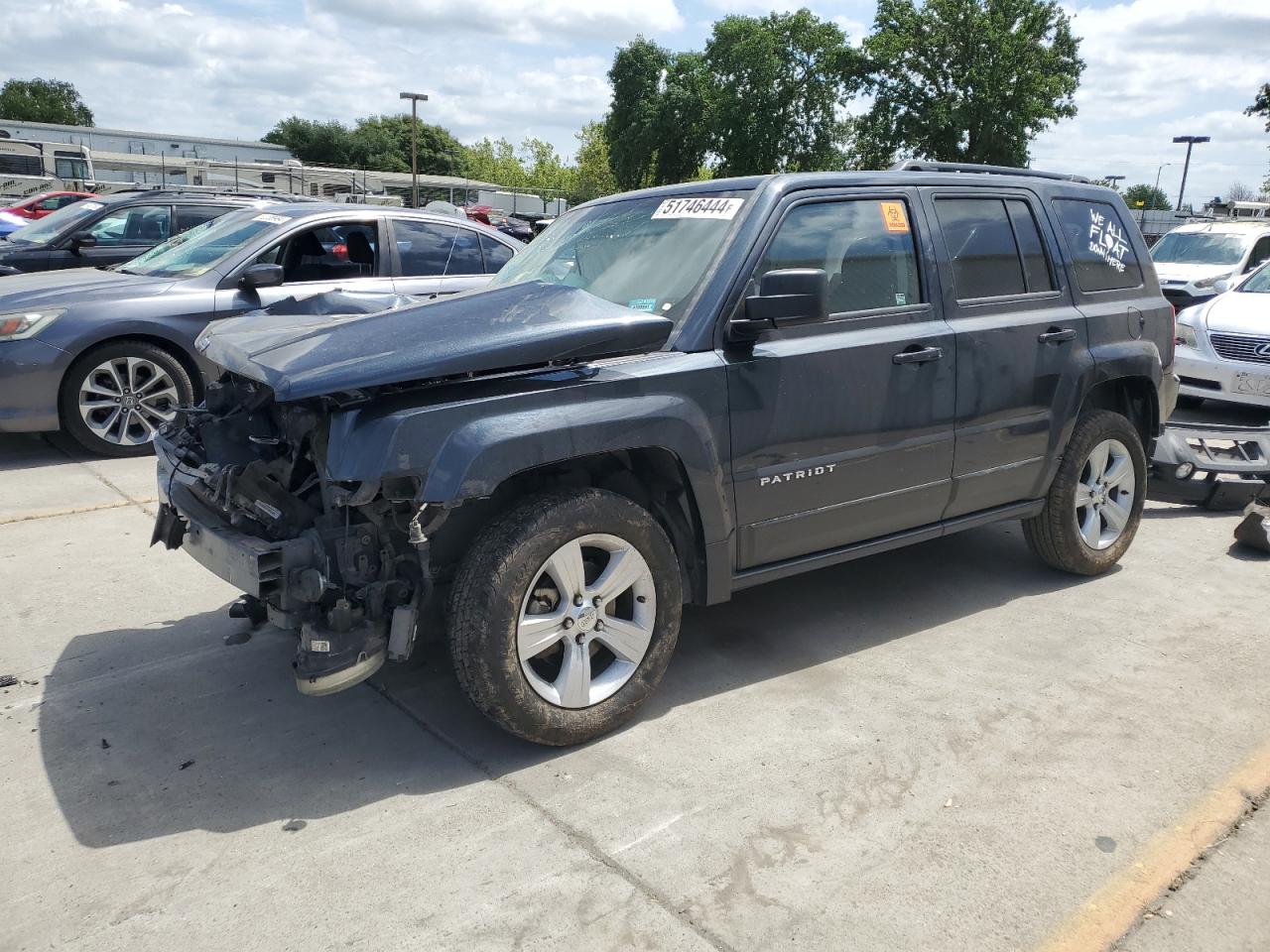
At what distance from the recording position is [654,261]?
4.00m

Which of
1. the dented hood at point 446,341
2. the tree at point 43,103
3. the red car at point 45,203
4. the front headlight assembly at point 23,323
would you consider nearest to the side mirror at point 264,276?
the front headlight assembly at point 23,323

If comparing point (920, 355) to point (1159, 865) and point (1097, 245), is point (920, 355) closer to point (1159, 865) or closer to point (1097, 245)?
point (1097, 245)

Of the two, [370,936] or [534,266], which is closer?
[370,936]

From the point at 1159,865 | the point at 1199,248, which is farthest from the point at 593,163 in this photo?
the point at 1159,865

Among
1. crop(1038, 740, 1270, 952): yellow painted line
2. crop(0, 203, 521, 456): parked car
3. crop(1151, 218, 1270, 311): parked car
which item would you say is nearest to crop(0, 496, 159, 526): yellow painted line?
crop(0, 203, 521, 456): parked car

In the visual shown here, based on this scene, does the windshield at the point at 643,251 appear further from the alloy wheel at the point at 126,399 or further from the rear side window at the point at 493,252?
the rear side window at the point at 493,252

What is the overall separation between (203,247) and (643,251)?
203 inches

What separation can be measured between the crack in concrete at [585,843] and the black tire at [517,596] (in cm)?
19

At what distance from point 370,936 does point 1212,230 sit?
15.2 metres

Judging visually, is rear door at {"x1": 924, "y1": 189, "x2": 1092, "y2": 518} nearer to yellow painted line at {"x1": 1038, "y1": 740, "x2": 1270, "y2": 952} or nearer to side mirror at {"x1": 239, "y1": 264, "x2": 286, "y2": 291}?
yellow painted line at {"x1": 1038, "y1": 740, "x2": 1270, "y2": 952}

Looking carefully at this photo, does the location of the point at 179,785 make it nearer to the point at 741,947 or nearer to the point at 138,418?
the point at 741,947

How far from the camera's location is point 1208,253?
13.9m

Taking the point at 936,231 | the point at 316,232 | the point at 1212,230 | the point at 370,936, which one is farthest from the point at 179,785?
the point at 1212,230

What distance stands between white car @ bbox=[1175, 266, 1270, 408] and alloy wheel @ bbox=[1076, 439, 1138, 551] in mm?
4704
